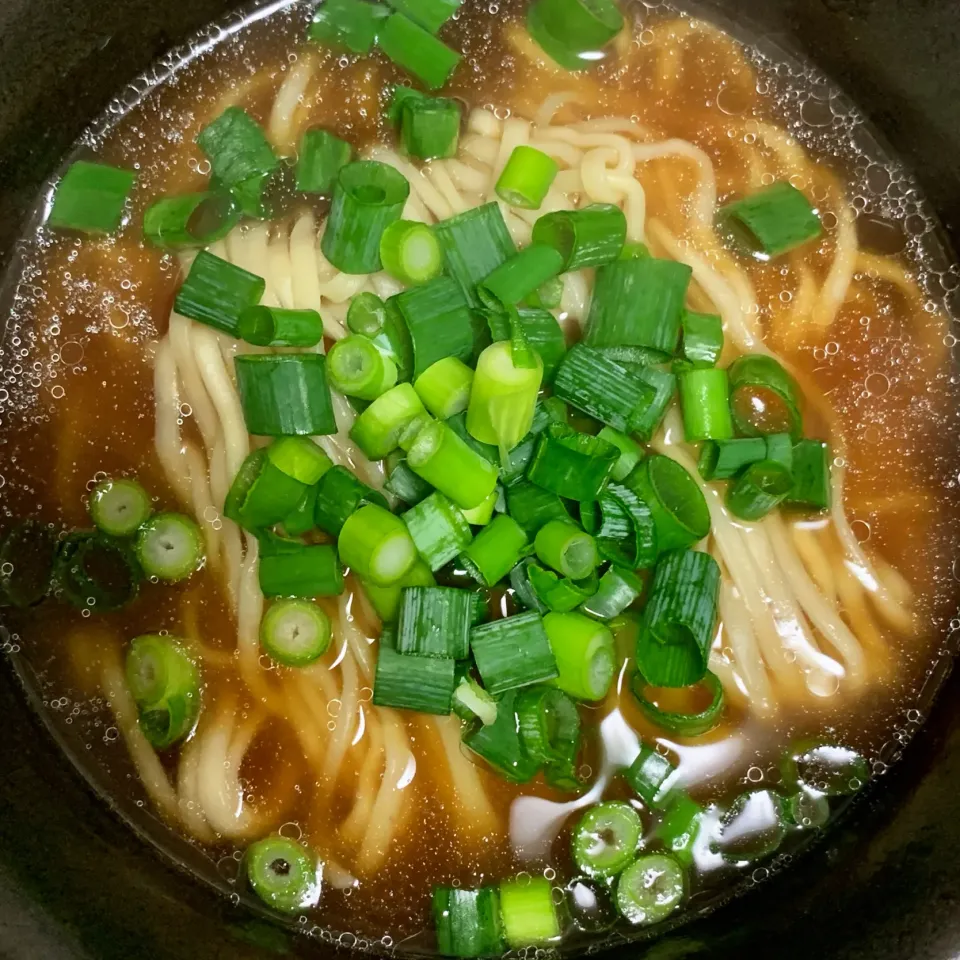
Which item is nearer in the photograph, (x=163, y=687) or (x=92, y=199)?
(x=163, y=687)

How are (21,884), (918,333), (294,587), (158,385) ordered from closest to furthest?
(21,884), (294,587), (158,385), (918,333)

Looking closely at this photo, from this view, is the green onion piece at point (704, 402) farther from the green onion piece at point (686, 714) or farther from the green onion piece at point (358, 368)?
the green onion piece at point (358, 368)

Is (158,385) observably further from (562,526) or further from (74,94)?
(562,526)

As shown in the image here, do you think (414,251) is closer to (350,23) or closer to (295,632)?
(350,23)

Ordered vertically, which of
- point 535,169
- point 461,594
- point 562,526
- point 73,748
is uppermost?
point 535,169

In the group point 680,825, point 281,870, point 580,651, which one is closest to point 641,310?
point 580,651

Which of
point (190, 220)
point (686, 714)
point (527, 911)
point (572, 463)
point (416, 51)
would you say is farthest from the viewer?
point (416, 51)

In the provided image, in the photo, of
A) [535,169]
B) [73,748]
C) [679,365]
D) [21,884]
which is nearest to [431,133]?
[535,169]
